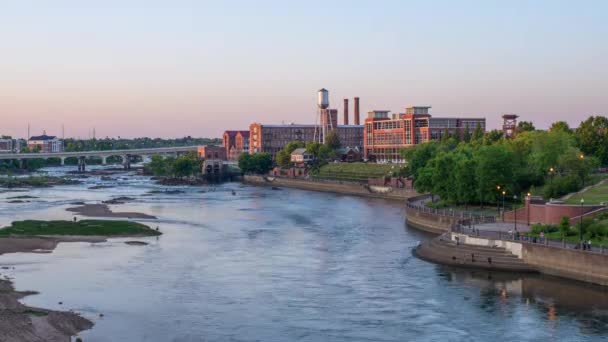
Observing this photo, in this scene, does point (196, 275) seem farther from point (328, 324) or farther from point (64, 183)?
point (64, 183)

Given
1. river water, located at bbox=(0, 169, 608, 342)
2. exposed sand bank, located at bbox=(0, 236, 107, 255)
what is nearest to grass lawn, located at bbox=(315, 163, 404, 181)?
river water, located at bbox=(0, 169, 608, 342)

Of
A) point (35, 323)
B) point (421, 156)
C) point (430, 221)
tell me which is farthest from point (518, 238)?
point (421, 156)

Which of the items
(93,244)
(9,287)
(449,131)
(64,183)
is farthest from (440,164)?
(64,183)

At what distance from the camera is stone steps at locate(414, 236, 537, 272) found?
191 ft

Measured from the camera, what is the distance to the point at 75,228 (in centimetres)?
8244

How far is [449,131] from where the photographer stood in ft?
639

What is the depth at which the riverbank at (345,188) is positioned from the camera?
136 meters

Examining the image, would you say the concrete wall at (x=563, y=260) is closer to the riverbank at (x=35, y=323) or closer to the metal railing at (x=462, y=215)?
the metal railing at (x=462, y=215)

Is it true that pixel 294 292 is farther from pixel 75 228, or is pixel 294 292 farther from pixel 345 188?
pixel 345 188

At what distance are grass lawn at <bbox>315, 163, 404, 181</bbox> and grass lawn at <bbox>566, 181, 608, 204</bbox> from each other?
75378 millimetres

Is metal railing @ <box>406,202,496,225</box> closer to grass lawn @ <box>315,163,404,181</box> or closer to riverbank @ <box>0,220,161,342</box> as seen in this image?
riverbank @ <box>0,220,161,342</box>

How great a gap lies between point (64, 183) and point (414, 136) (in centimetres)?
8931

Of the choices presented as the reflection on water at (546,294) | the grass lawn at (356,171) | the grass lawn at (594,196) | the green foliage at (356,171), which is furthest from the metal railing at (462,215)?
the grass lawn at (356,171)

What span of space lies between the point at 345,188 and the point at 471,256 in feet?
322
